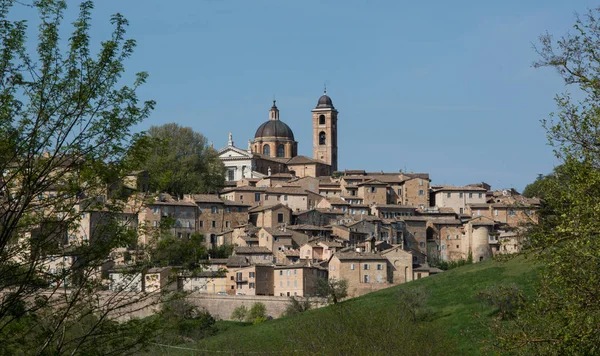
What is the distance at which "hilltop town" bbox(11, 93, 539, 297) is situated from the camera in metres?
72.1

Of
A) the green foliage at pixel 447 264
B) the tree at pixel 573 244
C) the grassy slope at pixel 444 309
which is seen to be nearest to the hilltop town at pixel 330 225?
the green foliage at pixel 447 264

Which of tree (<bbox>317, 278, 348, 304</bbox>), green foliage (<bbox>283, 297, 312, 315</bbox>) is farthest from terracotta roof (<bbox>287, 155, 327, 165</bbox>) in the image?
green foliage (<bbox>283, 297, 312, 315</bbox>)

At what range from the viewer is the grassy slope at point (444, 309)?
49.5 meters

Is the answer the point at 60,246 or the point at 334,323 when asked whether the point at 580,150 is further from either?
the point at 334,323

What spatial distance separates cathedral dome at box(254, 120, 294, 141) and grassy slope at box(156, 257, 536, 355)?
66501mm

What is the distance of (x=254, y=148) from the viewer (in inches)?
5217

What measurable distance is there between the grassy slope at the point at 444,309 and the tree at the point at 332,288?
7.38 ft

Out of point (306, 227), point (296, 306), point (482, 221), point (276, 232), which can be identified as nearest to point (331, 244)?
point (276, 232)

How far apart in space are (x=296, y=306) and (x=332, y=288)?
11.5 feet

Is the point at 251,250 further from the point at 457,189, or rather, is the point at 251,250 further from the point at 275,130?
the point at 275,130

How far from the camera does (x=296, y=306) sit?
6456cm

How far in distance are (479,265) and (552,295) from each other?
50833 mm

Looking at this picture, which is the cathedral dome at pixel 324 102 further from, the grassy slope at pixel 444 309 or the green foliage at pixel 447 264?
the grassy slope at pixel 444 309

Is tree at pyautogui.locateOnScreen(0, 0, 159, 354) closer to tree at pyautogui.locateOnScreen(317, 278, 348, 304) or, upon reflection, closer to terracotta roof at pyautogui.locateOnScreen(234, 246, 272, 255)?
tree at pyautogui.locateOnScreen(317, 278, 348, 304)
